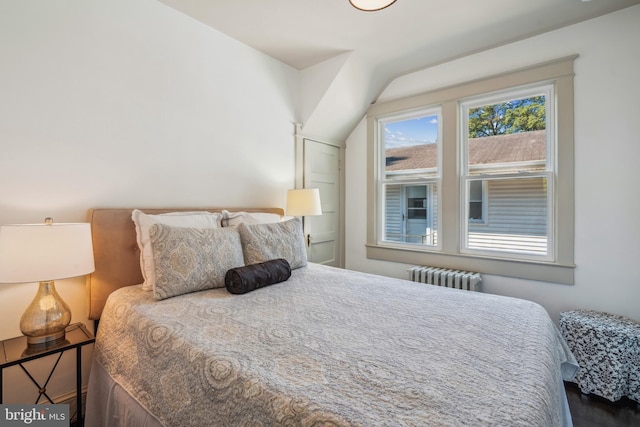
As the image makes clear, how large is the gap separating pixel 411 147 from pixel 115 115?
2825mm

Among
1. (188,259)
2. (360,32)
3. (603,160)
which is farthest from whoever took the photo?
(360,32)

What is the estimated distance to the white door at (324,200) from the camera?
11.1ft

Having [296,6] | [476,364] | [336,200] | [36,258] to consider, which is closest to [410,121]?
[336,200]

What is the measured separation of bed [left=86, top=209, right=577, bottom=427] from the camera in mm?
782

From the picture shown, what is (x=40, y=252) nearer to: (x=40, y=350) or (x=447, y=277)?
(x=40, y=350)

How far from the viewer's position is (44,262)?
4.41 feet

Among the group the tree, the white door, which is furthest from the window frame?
the white door

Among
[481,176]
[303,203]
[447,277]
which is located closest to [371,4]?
[303,203]

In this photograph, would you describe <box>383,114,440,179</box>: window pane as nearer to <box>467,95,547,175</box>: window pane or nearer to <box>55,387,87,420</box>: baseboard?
<box>467,95,547,175</box>: window pane

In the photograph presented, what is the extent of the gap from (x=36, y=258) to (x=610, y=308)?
368 centimetres

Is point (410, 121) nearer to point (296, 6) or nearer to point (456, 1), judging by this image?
point (456, 1)

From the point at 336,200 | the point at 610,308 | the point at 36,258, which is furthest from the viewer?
the point at 336,200

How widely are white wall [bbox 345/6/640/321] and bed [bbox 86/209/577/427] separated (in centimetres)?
129

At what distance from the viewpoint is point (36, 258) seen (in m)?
1.33
